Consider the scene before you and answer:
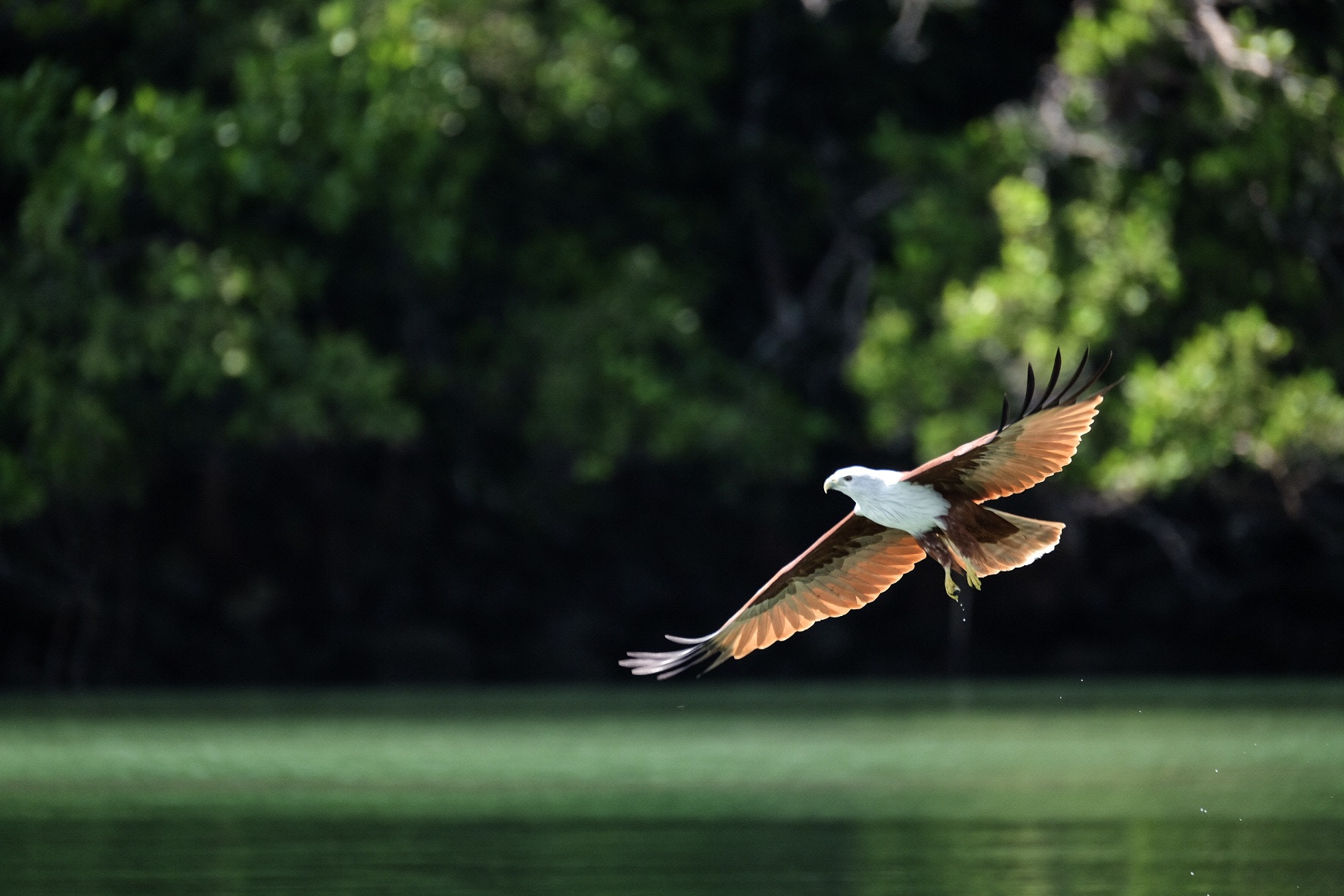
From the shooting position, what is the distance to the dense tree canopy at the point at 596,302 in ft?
74.4

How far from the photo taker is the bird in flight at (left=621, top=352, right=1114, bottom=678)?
974cm

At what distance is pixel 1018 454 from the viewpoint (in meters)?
9.93

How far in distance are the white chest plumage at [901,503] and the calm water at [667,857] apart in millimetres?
1493

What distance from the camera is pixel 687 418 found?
81.3 ft

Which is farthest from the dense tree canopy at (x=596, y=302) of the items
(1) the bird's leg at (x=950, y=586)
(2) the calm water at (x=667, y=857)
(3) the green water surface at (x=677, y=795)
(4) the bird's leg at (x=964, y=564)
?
(1) the bird's leg at (x=950, y=586)

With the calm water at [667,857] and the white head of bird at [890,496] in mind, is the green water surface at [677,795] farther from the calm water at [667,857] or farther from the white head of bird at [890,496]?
the white head of bird at [890,496]

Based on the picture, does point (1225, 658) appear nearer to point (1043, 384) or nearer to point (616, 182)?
point (1043, 384)

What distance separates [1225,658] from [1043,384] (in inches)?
216

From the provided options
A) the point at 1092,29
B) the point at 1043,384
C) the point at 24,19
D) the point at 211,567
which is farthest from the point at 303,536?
the point at 1092,29

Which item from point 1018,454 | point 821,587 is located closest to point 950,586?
point 1018,454

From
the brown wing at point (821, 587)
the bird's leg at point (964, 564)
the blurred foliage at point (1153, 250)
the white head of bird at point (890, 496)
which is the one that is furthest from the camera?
the blurred foliage at point (1153, 250)

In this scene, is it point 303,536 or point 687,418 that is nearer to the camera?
point 687,418

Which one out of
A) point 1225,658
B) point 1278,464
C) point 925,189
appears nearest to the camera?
point 1278,464

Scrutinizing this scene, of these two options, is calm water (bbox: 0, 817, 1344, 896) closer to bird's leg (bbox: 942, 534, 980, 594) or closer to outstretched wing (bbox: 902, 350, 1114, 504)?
bird's leg (bbox: 942, 534, 980, 594)
